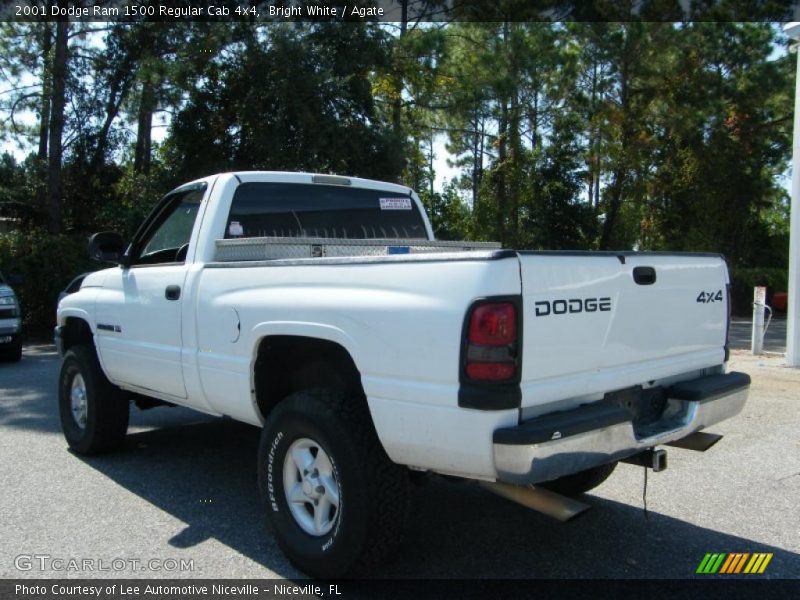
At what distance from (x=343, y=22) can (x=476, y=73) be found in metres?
4.18

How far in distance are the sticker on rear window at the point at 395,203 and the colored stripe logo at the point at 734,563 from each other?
3.22 metres

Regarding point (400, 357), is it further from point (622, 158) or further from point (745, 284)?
point (745, 284)

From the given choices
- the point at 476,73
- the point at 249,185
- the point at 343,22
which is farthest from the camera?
the point at 476,73

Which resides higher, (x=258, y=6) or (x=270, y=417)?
(x=258, y=6)

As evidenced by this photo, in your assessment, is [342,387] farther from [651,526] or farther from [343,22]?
[343,22]

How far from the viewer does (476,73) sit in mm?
18734

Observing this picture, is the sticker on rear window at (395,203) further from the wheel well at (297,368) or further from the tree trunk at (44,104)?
the tree trunk at (44,104)

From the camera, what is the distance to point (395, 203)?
571cm

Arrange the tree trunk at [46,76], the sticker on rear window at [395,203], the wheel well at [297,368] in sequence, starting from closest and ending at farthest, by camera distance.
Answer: the wheel well at [297,368]
the sticker on rear window at [395,203]
the tree trunk at [46,76]

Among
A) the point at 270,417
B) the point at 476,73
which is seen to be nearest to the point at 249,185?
the point at 270,417

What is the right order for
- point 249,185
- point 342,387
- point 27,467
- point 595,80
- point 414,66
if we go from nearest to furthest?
point 342,387
point 249,185
point 27,467
point 414,66
point 595,80

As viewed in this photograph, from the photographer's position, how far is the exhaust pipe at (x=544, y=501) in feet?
10.2

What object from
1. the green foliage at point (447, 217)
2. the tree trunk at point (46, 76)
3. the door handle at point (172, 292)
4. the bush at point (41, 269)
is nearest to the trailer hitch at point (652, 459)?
the door handle at point (172, 292)

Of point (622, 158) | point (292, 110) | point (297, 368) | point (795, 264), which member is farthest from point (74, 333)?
point (622, 158)
